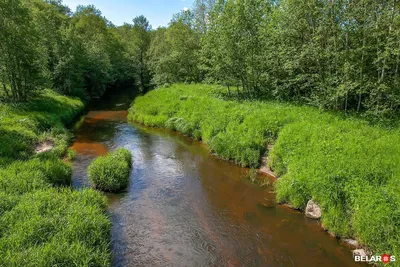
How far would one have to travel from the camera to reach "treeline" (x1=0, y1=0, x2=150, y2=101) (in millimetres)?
22359

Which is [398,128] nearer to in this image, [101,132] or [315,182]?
[315,182]

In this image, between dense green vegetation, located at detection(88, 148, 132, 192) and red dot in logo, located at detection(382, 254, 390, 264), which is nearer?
red dot in logo, located at detection(382, 254, 390, 264)

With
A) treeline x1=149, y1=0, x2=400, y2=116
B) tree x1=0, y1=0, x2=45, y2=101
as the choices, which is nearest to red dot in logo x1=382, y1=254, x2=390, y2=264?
treeline x1=149, y1=0, x2=400, y2=116

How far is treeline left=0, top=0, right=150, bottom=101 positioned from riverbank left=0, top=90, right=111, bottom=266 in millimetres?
10810

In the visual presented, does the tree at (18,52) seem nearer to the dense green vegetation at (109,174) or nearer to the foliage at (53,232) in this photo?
the dense green vegetation at (109,174)

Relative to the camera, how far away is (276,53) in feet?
76.2

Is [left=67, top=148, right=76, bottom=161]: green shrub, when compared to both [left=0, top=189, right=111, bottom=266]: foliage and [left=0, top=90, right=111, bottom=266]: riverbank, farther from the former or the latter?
[left=0, top=189, right=111, bottom=266]: foliage

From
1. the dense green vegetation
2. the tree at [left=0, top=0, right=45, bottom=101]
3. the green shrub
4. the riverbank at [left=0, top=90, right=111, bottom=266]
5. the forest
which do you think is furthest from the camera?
the tree at [left=0, top=0, right=45, bottom=101]

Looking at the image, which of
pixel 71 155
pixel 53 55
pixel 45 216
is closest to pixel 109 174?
pixel 45 216

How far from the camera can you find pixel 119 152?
53.0ft

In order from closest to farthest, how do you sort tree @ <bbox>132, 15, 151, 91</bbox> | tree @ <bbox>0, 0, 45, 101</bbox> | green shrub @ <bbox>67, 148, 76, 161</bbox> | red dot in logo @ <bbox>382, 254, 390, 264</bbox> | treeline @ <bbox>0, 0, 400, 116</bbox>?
red dot in logo @ <bbox>382, 254, 390, 264</bbox> < treeline @ <bbox>0, 0, 400, 116</bbox> < green shrub @ <bbox>67, 148, 76, 161</bbox> < tree @ <bbox>0, 0, 45, 101</bbox> < tree @ <bbox>132, 15, 151, 91</bbox>

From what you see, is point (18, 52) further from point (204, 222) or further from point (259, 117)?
point (204, 222)

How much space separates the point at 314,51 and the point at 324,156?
9373mm

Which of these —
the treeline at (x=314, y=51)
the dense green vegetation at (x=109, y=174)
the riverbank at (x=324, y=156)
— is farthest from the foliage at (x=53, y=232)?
the treeline at (x=314, y=51)
